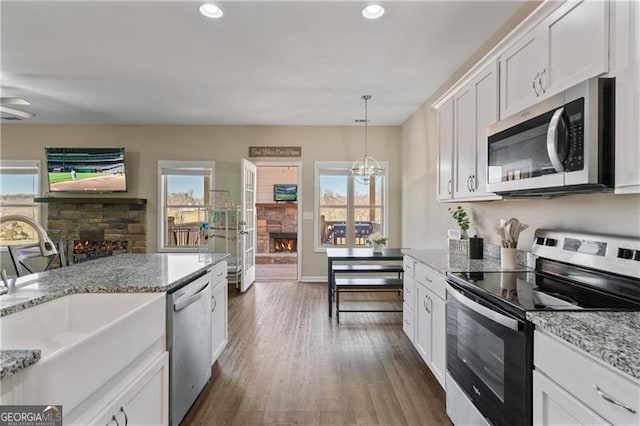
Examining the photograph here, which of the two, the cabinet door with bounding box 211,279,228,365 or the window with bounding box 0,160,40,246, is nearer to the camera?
the cabinet door with bounding box 211,279,228,365

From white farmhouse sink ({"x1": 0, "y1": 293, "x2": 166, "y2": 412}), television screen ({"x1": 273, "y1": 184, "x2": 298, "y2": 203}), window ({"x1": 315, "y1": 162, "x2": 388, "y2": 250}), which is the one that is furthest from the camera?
television screen ({"x1": 273, "y1": 184, "x2": 298, "y2": 203})

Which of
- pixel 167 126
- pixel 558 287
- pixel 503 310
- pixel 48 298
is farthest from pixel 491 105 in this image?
pixel 167 126

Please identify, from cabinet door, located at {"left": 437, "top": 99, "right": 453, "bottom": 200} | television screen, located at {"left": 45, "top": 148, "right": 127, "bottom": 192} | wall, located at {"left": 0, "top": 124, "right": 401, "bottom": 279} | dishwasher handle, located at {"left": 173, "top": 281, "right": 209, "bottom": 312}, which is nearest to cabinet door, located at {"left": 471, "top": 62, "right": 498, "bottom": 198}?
cabinet door, located at {"left": 437, "top": 99, "right": 453, "bottom": 200}

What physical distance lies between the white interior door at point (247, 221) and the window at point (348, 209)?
1248 mm

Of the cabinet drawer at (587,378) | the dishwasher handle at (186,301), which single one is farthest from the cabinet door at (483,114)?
the dishwasher handle at (186,301)

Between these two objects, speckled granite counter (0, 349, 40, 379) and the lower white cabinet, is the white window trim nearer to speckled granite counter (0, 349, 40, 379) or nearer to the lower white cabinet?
the lower white cabinet

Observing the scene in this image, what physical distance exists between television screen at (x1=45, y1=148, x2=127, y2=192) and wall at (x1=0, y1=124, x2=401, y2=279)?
23 centimetres

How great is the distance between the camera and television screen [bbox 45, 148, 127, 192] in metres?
5.54

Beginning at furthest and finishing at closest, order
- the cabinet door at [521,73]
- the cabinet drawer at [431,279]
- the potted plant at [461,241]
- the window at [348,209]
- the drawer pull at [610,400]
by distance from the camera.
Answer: the window at [348,209] < the potted plant at [461,241] < the cabinet drawer at [431,279] < the cabinet door at [521,73] < the drawer pull at [610,400]

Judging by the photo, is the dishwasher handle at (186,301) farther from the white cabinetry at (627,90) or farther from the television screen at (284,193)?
the television screen at (284,193)

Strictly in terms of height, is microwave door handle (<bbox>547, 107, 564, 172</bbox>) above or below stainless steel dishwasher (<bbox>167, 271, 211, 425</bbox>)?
above

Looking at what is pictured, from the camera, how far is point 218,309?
2.67m

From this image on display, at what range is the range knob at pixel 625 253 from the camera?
1.38m

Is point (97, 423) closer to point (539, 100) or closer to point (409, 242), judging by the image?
point (539, 100)
